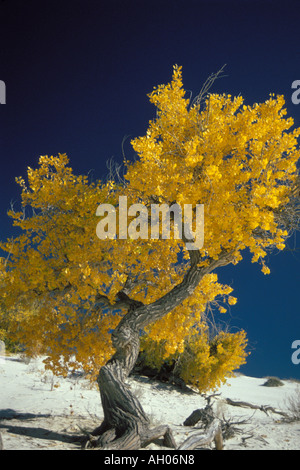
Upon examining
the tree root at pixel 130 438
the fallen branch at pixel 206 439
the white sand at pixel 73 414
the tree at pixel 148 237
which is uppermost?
the tree at pixel 148 237

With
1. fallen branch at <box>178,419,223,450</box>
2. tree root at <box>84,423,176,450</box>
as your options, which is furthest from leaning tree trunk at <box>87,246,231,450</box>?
fallen branch at <box>178,419,223,450</box>

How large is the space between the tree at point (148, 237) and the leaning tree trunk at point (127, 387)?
2 cm

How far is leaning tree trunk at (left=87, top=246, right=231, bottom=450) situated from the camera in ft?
18.1

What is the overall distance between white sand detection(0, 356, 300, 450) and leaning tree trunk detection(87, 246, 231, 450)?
1.15 feet

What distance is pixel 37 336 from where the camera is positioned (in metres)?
8.12

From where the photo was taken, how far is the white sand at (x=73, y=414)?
6.14 meters

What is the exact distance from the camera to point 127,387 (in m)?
6.27

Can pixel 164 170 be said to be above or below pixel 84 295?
above

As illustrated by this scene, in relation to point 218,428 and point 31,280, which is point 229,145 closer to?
point 31,280

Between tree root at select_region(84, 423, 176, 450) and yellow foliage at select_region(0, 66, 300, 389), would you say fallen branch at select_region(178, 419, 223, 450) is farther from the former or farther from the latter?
yellow foliage at select_region(0, 66, 300, 389)

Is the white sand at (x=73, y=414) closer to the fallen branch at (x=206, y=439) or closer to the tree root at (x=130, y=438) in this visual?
the tree root at (x=130, y=438)

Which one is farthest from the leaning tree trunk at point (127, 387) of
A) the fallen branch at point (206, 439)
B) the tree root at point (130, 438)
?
the fallen branch at point (206, 439)

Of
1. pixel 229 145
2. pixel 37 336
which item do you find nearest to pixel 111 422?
pixel 37 336
